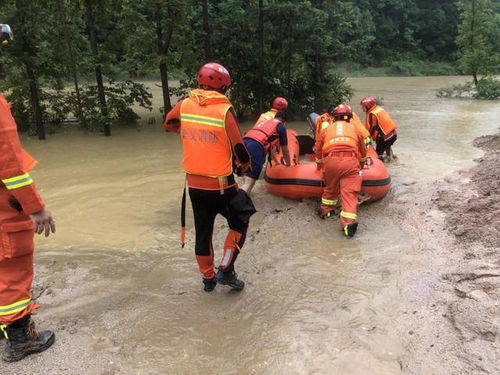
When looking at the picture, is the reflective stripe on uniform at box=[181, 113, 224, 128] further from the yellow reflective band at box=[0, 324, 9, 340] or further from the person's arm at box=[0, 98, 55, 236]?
the yellow reflective band at box=[0, 324, 9, 340]

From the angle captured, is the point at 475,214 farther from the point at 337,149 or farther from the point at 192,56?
the point at 192,56

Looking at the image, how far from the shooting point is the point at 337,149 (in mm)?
5535

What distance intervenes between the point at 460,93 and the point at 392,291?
63.6 ft

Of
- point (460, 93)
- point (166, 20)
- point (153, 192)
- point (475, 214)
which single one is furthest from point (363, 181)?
point (460, 93)

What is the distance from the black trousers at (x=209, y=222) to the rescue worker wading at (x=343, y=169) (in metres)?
1.77

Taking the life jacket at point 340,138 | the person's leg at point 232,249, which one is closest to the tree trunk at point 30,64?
the life jacket at point 340,138

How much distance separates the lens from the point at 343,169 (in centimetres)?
544

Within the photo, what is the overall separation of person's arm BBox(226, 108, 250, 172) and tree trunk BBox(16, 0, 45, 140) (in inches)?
358

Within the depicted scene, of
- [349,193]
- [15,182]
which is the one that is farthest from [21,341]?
[349,193]

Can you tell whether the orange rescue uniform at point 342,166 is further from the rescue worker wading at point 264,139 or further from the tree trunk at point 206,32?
the tree trunk at point 206,32

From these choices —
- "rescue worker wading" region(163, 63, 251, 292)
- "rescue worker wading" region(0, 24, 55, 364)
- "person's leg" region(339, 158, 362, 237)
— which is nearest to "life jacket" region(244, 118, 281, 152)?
"person's leg" region(339, 158, 362, 237)

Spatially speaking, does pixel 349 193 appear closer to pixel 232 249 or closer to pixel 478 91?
pixel 232 249

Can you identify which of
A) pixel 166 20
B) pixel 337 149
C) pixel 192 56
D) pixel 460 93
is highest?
pixel 166 20

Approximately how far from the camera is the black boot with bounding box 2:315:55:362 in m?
3.01
